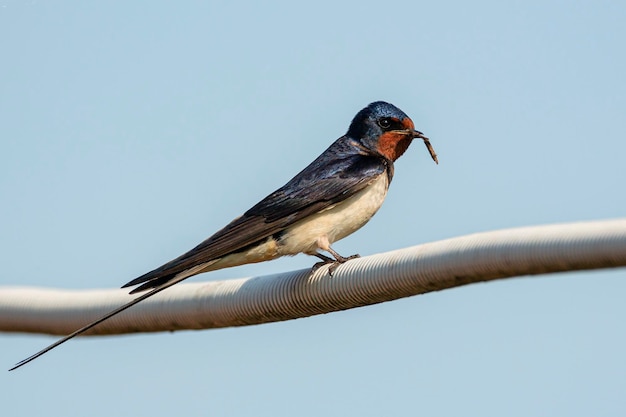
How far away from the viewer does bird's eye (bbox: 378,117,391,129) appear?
16.7 feet

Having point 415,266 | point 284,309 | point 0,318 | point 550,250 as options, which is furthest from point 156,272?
point 550,250

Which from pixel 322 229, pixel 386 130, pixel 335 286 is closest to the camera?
pixel 335 286

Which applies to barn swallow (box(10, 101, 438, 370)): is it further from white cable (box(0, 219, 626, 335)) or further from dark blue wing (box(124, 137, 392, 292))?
white cable (box(0, 219, 626, 335))

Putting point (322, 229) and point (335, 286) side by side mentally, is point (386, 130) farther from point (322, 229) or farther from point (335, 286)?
point (335, 286)

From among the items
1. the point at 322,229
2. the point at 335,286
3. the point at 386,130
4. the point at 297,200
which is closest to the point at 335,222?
the point at 322,229

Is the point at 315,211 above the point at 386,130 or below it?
below

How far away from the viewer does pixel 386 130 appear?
5.08m

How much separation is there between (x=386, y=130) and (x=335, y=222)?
713 mm

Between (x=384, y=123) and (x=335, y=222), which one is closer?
(x=335, y=222)

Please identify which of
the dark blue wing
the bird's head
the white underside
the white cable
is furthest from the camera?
the bird's head

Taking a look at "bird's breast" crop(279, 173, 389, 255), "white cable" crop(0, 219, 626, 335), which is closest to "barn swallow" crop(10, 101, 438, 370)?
"bird's breast" crop(279, 173, 389, 255)

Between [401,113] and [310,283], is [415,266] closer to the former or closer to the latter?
[310,283]

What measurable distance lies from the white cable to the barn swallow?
1.73ft

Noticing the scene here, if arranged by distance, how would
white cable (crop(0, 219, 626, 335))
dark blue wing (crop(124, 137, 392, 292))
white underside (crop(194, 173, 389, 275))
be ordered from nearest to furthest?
1. white cable (crop(0, 219, 626, 335))
2. dark blue wing (crop(124, 137, 392, 292))
3. white underside (crop(194, 173, 389, 275))
